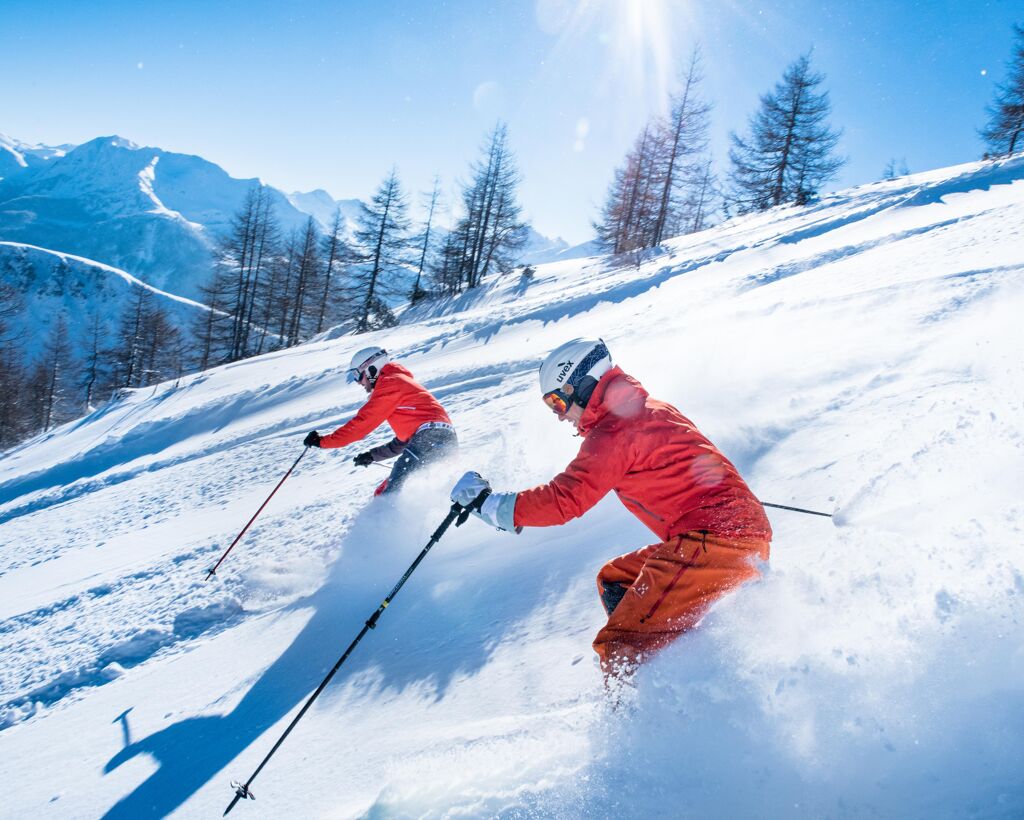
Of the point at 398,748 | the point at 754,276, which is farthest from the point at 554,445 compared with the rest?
the point at 754,276

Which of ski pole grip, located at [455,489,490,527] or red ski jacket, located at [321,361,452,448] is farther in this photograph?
red ski jacket, located at [321,361,452,448]

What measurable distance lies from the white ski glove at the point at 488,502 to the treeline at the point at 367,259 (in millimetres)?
28028

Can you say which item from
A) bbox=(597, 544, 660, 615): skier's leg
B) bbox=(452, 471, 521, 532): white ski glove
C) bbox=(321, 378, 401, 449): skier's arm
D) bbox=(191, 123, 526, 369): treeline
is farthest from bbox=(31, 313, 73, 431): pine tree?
bbox=(597, 544, 660, 615): skier's leg

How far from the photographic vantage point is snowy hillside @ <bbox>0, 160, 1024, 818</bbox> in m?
1.86

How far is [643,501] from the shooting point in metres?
2.84

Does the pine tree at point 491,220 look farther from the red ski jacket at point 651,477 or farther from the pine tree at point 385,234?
the red ski jacket at point 651,477

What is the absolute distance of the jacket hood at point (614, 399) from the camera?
9.15ft

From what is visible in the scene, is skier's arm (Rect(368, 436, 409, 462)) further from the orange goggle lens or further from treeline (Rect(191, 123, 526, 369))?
treeline (Rect(191, 123, 526, 369))

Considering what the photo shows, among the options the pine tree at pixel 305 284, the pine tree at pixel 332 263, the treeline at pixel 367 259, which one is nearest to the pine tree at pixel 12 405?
the treeline at pixel 367 259

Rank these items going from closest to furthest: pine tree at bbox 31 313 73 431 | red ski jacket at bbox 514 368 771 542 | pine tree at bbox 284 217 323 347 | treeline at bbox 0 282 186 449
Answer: red ski jacket at bbox 514 368 771 542, pine tree at bbox 284 217 323 347, treeline at bbox 0 282 186 449, pine tree at bbox 31 313 73 431

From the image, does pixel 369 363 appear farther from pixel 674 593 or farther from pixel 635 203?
pixel 635 203

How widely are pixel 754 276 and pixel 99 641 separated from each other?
44.8 feet

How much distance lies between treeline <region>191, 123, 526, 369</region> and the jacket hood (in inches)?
1114

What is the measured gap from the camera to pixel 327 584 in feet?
16.5
